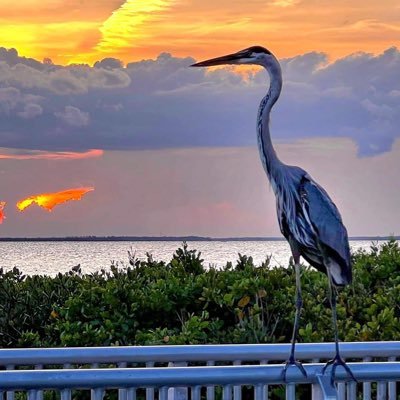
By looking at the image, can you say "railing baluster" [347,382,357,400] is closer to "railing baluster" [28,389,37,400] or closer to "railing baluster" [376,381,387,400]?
"railing baluster" [376,381,387,400]

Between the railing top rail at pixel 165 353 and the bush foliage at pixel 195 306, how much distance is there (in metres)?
1.78

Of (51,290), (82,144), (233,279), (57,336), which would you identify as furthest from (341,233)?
(82,144)

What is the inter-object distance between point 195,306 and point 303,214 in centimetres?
357

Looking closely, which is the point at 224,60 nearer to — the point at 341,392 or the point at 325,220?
the point at 325,220

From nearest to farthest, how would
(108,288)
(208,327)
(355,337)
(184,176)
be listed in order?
(355,337) → (208,327) → (108,288) → (184,176)

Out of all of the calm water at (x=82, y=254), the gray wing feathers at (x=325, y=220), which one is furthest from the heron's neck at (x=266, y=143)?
the calm water at (x=82, y=254)

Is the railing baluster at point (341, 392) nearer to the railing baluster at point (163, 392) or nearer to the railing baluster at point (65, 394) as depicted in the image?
the railing baluster at point (163, 392)

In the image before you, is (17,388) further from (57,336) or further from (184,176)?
(184,176)

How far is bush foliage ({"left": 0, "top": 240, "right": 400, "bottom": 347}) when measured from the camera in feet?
20.4

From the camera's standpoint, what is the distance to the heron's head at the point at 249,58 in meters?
3.74

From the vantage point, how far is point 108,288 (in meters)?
7.05

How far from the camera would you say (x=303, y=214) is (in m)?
3.62

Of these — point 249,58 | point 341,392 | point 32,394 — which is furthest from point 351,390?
point 249,58

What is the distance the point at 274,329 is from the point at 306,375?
2794mm
